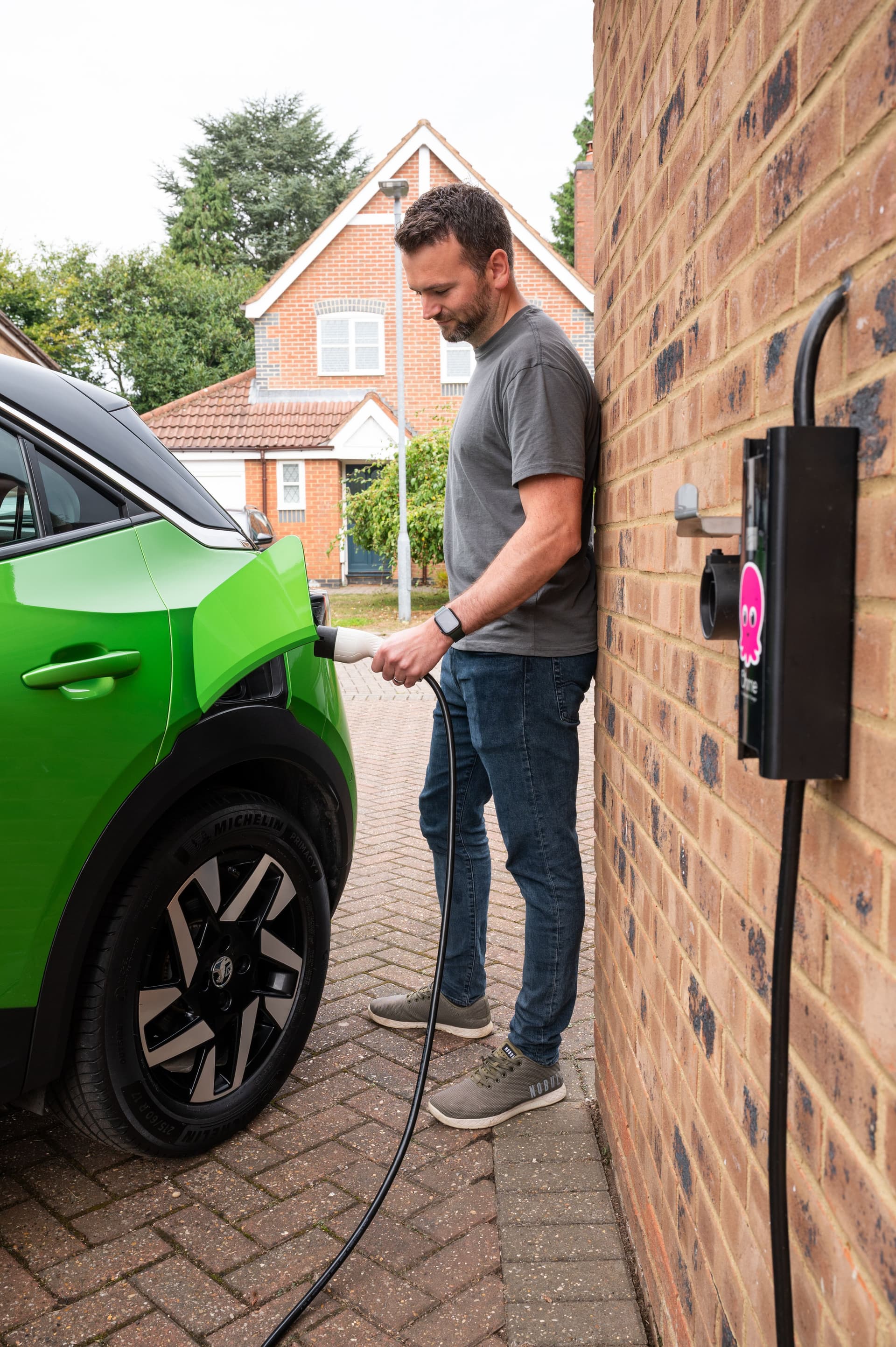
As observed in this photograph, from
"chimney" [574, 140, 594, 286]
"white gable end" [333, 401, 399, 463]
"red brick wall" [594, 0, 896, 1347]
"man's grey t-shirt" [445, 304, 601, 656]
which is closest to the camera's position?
"red brick wall" [594, 0, 896, 1347]

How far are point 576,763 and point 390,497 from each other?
51.3 feet

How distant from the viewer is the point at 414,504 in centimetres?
1748

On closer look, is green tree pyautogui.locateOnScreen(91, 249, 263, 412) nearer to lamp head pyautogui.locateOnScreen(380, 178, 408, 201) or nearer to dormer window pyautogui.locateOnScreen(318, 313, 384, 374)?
dormer window pyautogui.locateOnScreen(318, 313, 384, 374)

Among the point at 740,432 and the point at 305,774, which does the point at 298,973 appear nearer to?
the point at 305,774

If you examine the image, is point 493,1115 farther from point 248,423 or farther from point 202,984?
point 248,423

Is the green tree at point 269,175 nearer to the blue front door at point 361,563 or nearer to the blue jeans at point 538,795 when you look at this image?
the blue front door at point 361,563

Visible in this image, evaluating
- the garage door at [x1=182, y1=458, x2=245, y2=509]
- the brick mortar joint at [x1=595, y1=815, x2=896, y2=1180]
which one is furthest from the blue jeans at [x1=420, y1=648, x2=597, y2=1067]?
the garage door at [x1=182, y1=458, x2=245, y2=509]

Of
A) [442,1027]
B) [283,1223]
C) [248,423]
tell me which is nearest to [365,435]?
[248,423]

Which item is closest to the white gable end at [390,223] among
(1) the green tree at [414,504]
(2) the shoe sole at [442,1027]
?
(1) the green tree at [414,504]

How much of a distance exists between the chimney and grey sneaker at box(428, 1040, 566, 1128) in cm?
2338

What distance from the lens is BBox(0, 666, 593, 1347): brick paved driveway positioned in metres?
2.02

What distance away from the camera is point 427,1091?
112 inches

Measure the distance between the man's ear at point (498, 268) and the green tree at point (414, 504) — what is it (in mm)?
14067

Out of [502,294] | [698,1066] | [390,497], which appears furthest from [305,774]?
[390,497]
